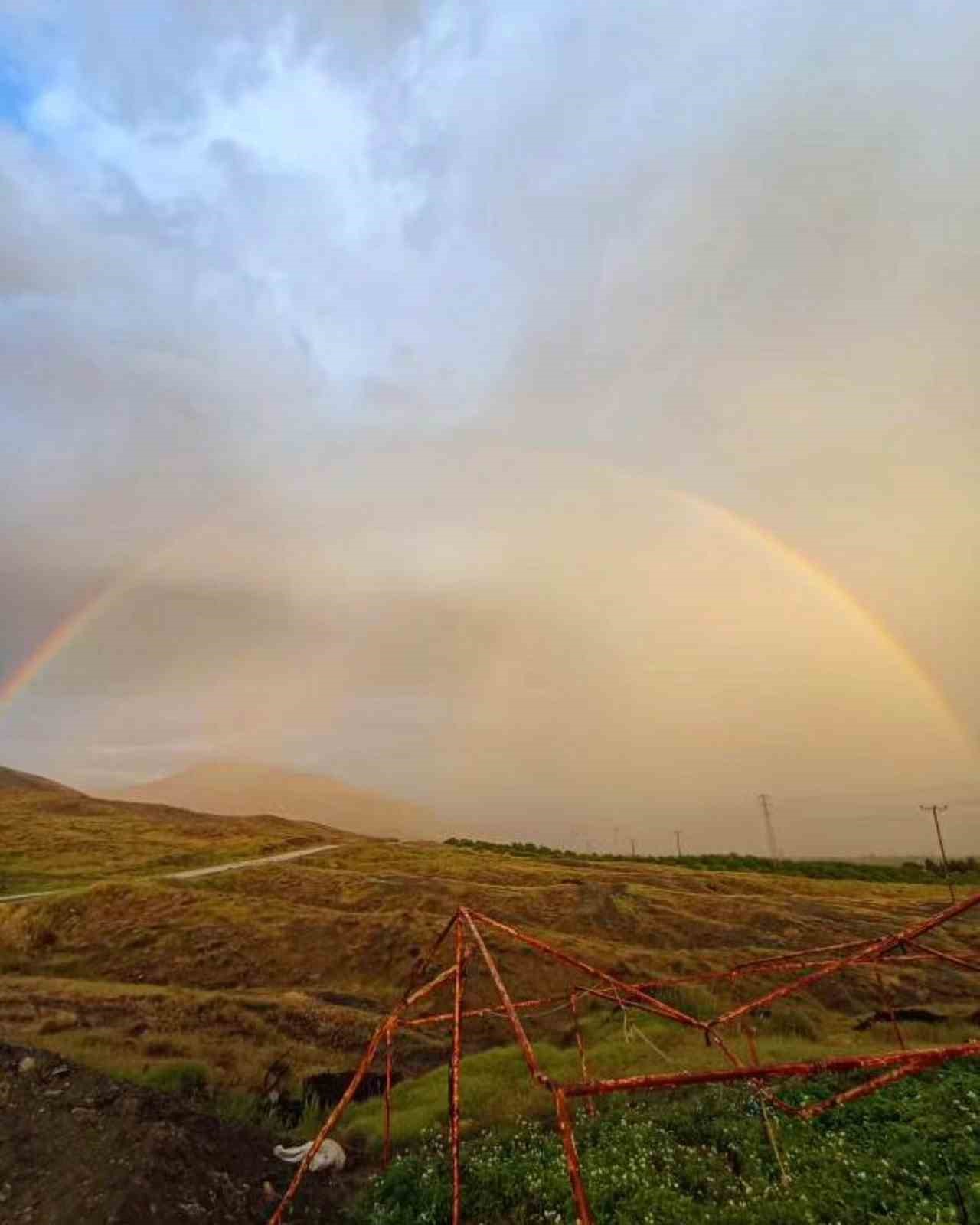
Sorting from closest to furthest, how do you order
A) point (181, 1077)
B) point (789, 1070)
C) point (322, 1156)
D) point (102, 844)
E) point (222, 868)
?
point (789, 1070) → point (322, 1156) → point (181, 1077) → point (222, 868) → point (102, 844)

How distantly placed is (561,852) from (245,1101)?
109 metres

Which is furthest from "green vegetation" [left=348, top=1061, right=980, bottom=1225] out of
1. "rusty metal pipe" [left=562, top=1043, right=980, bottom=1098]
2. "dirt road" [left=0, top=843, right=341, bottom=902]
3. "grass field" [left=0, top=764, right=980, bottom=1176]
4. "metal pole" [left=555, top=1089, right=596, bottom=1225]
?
"dirt road" [left=0, top=843, right=341, bottom=902]

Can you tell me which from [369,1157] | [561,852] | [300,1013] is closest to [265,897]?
[300,1013]

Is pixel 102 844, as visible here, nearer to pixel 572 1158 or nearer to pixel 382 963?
pixel 382 963

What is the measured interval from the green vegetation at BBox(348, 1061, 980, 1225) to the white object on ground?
1804mm

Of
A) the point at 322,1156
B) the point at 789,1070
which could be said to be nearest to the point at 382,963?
the point at 322,1156

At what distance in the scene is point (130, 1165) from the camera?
15.4 metres

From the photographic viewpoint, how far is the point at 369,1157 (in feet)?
62.3

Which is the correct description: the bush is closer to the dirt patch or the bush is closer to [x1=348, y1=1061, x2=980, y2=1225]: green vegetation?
the dirt patch

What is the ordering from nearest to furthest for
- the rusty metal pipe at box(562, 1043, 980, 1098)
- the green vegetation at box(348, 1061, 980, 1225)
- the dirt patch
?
the rusty metal pipe at box(562, 1043, 980, 1098)
the green vegetation at box(348, 1061, 980, 1225)
the dirt patch

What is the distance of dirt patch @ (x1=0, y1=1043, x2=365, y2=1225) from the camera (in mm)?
14453

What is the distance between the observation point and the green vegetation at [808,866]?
100 m

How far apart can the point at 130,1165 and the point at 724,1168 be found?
12.1 meters

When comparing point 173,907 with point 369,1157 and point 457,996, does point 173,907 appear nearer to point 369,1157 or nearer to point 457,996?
point 369,1157
